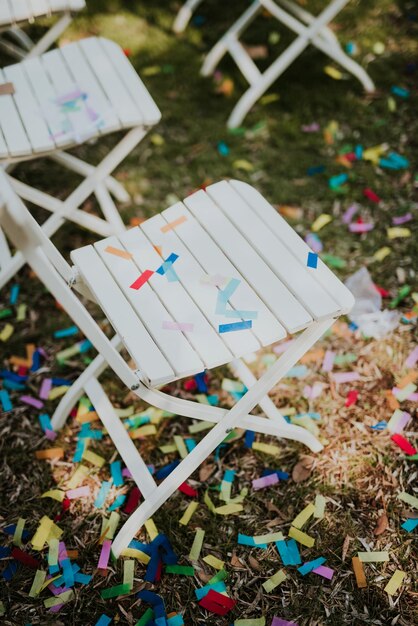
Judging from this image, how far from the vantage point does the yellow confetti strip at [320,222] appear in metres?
3.03

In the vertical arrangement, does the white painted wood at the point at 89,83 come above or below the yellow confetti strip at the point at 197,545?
above

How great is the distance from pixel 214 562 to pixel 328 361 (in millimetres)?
1001

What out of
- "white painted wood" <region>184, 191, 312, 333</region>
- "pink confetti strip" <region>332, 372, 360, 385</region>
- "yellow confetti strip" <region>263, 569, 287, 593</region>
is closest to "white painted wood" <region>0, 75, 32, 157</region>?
"white painted wood" <region>184, 191, 312, 333</region>

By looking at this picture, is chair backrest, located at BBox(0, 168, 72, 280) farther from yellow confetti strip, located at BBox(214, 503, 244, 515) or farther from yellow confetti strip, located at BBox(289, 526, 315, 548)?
yellow confetti strip, located at BBox(289, 526, 315, 548)

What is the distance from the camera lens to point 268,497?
86.9 inches

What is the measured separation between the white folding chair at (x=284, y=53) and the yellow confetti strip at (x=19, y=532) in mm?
2476

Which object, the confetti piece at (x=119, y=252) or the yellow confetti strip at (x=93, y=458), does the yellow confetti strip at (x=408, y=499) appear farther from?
the confetti piece at (x=119, y=252)

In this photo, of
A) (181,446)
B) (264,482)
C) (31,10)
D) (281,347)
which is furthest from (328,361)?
(31,10)

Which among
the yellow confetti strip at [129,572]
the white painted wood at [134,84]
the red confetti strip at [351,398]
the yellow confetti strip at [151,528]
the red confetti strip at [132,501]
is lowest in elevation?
the red confetti strip at [351,398]

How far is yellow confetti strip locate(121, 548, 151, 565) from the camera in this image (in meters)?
2.04

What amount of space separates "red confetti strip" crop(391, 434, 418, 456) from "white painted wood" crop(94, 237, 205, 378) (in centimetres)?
108

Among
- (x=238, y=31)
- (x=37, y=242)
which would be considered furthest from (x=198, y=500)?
(x=238, y=31)

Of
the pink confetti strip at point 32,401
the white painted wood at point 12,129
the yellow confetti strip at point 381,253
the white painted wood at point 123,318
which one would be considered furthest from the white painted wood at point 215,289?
the yellow confetti strip at point 381,253

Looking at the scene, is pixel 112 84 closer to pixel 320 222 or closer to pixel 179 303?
pixel 179 303
